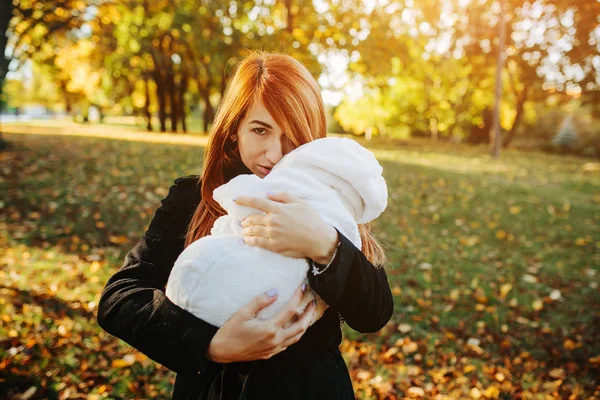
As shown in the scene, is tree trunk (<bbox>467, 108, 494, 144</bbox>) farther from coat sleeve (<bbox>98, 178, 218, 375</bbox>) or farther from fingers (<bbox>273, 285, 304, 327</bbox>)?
fingers (<bbox>273, 285, 304, 327</bbox>)

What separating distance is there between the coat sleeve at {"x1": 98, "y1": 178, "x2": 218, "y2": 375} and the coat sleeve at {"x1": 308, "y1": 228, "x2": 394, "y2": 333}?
370 mm

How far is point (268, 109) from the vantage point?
1.56 m

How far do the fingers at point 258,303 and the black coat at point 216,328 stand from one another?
14cm

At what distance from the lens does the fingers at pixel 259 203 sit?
126 centimetres

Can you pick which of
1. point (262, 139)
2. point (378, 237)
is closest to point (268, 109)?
point (262, 139)

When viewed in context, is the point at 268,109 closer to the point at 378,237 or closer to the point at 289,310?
the point at 289,310

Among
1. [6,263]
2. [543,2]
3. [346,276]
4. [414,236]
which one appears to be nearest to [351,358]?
[346,276]

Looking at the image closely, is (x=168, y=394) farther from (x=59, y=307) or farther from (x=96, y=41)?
(x=96, y=41)

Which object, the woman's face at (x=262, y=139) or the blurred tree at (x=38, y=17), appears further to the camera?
the blurred tree at (x=38, y=17)

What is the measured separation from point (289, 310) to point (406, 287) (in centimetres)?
461

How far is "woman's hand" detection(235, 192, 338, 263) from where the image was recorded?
1.20 metres

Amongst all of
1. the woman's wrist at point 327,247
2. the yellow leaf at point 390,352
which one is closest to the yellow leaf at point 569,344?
the yellow leaf at point 390,352

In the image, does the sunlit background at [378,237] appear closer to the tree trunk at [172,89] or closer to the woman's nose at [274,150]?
the woman's nose at [274,150]

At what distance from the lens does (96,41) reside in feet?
52.7
